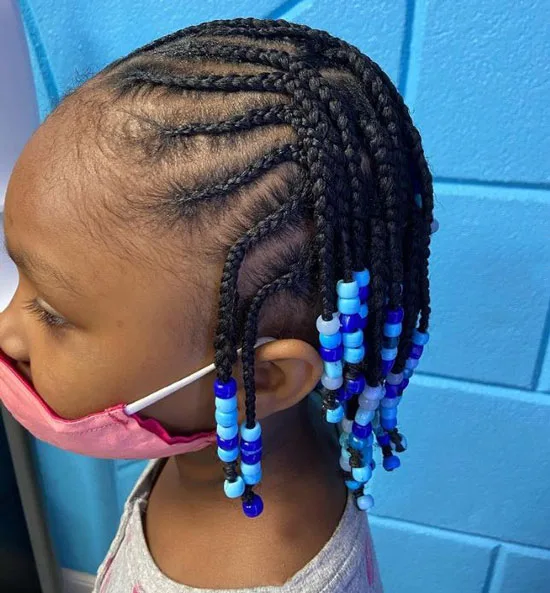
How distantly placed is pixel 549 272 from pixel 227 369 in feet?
1.74

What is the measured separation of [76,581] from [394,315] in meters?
1.20

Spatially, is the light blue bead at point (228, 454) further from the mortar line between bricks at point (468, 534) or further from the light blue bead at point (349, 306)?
the mortar line between bricks at point (468, 534)

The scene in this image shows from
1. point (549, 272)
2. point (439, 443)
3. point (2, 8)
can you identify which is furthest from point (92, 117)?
point (439, 443)

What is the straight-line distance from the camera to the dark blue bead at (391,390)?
622 millimetres

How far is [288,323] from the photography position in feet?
1.82

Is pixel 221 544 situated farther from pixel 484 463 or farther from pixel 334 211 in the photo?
pixel 484 463

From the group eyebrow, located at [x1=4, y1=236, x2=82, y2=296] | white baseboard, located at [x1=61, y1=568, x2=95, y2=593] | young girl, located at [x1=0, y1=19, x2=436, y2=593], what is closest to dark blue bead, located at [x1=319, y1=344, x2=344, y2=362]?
young girl, located at [x1=0, y1=19, x2=436, y2=593]

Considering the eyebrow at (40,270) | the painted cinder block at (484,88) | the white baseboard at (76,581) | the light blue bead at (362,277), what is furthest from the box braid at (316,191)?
the white baseboard at (76,581)

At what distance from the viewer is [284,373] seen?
1.87ft

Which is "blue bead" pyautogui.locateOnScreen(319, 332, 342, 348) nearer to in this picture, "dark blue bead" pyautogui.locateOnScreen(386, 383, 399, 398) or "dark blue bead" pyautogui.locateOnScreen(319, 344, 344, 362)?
"dark blue bead" pyautogui.locateOnScreen(319, 344, 344, 362)

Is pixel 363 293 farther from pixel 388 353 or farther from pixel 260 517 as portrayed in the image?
pixel 260 517

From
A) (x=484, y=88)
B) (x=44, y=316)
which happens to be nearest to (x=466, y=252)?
(x=484, y=88)

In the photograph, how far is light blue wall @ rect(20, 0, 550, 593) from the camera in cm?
79

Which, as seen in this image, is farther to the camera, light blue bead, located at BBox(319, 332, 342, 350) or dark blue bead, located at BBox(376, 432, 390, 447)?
dark blue bead, located at BBox(376, 432, 390, 447)
